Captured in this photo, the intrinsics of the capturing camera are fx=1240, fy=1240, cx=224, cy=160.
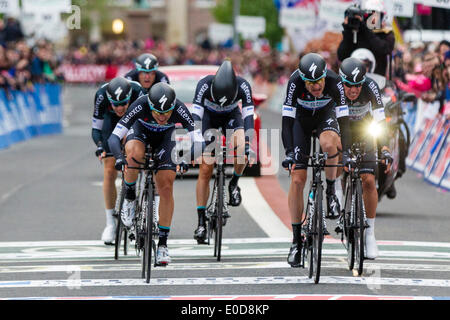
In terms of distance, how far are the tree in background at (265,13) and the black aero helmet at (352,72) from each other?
6941 cm

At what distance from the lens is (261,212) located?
587 inches

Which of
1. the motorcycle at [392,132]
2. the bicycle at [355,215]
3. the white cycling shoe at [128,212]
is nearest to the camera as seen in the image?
the bicycle at [355,215]

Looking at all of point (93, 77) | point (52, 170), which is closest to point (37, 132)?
point (52, 170)

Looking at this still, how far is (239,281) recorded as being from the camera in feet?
32.7

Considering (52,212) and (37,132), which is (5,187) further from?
(37,132)

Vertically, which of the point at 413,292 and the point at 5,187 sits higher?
the point at 413,292

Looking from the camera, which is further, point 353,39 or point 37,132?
point 37,132

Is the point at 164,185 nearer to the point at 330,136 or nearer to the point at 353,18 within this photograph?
the point at 330,136

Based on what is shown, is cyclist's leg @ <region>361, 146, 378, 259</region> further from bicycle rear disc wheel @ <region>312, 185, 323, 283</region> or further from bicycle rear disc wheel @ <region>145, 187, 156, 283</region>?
bicycle rear disc wheel @ <region>145, 187, 156, 283</region>

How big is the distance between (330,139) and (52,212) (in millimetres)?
5553

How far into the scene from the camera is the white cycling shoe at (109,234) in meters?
12.3

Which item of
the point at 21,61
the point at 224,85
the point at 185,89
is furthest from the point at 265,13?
the point at 224,85

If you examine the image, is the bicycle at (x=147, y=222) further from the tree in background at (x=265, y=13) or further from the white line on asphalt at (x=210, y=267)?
the tree in background at (x=265, y=13)

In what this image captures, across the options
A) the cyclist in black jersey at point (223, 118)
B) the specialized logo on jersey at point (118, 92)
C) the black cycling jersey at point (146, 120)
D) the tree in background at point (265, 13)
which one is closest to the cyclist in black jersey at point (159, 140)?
the black cycling jersey at point (146, 120)
